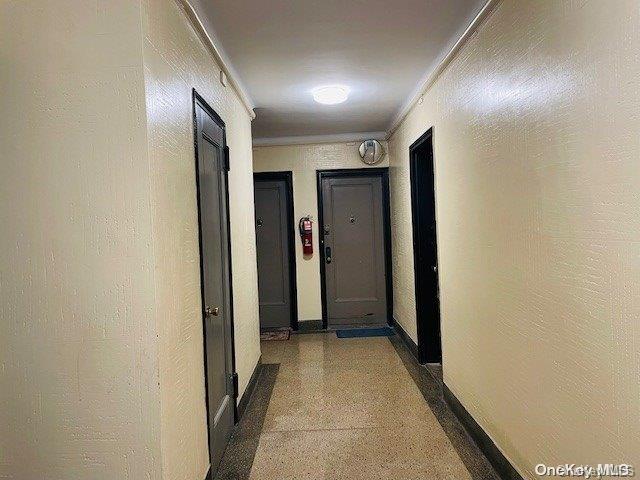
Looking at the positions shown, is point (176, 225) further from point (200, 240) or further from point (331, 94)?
point (331, 94)

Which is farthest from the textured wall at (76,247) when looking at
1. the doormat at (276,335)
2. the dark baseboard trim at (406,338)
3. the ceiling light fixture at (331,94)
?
the doormat at (276,335)

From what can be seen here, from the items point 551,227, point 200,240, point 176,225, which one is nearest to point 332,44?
point 200,240

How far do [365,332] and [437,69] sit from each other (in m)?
3.20

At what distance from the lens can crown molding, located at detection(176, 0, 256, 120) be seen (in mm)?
1963

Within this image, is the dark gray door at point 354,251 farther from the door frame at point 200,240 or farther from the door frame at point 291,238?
the door frame at point 200,240

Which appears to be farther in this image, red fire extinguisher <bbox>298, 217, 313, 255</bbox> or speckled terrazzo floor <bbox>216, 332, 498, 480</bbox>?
red fire extinguisher <bbox>298, 217, 313, 255</bbox>

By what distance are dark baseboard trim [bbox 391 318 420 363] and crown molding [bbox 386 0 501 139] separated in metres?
2.27

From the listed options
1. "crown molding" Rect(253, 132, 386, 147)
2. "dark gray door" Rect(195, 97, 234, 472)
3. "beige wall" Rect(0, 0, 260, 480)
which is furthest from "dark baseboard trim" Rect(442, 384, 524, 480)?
"crown molding" Rect(253, 132, 386, 147)

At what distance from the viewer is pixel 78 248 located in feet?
4.80

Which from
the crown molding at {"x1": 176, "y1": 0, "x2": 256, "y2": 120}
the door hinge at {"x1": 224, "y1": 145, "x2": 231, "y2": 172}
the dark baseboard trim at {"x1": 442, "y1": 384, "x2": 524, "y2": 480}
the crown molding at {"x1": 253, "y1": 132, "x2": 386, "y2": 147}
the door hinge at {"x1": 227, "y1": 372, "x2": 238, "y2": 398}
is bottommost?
the dark baseboard trim at {"x1": 442, "y1": 384, "x2": 524, "y2": 480}

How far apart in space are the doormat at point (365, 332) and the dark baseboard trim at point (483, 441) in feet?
6.33

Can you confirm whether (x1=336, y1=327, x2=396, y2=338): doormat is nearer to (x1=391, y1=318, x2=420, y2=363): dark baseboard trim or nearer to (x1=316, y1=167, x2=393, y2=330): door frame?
(x1=391, y1=318, x2=420, y2=363): dark baseboard trim

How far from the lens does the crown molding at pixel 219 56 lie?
6.44 feet

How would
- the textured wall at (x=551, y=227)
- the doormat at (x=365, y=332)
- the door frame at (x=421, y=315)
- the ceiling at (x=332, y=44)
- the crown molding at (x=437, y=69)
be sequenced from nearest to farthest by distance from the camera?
the textured wall at (x=551, y=227)
the crown molding at (x=437, y=69)
the ceiling at (x=332, y=44)
the door frame at (x=421, y=315)
the doormat at (x=365, y=332)
